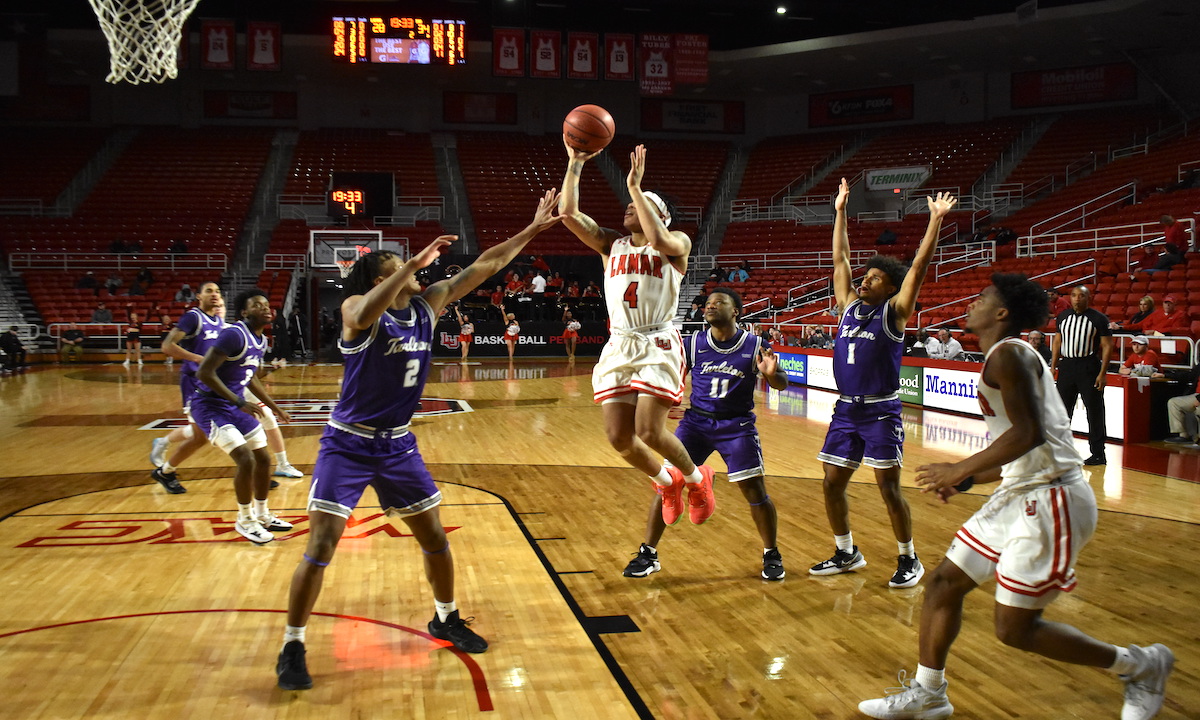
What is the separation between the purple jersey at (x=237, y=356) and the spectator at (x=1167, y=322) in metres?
12.4

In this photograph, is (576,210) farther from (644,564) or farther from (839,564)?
(839,564)

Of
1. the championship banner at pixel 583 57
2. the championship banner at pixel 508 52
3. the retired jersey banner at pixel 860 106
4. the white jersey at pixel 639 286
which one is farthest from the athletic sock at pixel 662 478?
the retired jersey banner at pixel 860 106

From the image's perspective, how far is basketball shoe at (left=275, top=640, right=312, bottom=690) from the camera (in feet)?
11.9

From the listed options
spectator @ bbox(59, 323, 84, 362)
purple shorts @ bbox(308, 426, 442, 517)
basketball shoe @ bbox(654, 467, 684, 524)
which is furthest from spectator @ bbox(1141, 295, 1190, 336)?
spectator @ bbox(59, 323, 84, 362)

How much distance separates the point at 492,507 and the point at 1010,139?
29.8 m

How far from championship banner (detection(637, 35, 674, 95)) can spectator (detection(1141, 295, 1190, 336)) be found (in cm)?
1875

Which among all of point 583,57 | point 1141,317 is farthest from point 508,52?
point 1141,317

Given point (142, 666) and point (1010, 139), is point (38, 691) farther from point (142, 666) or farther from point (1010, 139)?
point (1010, 139)

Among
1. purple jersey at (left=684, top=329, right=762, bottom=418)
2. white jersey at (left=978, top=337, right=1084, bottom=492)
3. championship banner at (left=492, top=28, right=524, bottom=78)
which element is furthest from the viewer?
championship banner at (left=492, top=28, right=524, bottom=78)

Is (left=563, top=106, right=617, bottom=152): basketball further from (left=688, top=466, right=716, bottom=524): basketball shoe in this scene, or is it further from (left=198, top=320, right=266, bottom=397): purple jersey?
(left=198, top=320, right=266, bottom=397): purple jersey

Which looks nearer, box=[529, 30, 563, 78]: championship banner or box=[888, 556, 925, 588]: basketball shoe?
box=[888, 556, 925, 588]: basketball shoe

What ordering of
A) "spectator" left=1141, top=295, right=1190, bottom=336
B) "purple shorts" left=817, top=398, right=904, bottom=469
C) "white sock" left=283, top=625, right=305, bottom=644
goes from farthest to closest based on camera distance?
1. "spectator" left=1141, top=295, right=1190, bottom=336
2. "purple shorts" left=817, top=398, right=904, bottom=469
3. "white sock" left=283, top=625, right=305, bottom=644

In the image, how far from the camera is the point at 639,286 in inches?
197

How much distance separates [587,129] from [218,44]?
2733cm
